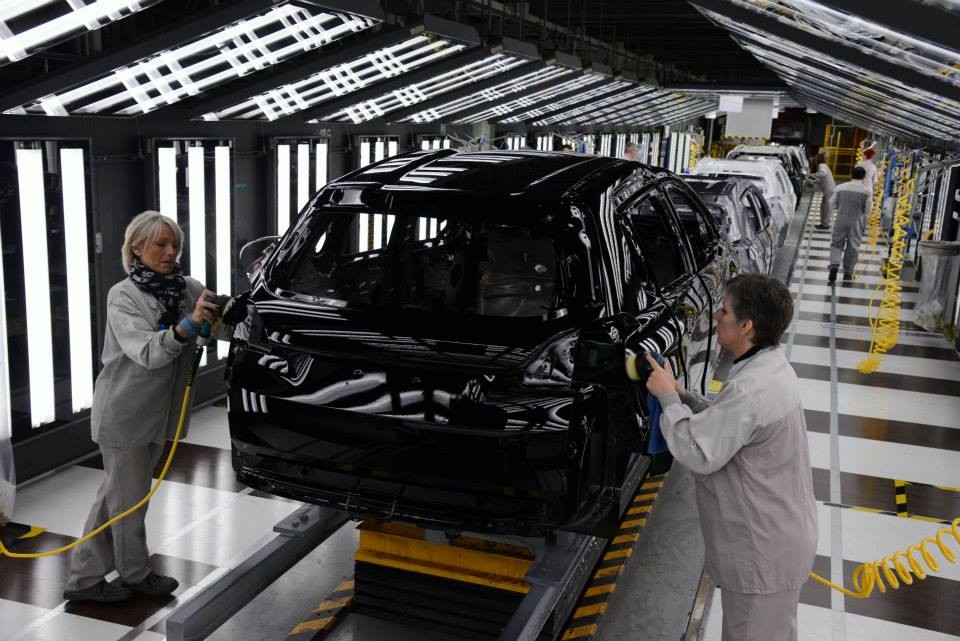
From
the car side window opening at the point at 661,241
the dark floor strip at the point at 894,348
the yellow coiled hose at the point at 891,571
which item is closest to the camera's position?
the yellow coiled hose at the point at 891,571

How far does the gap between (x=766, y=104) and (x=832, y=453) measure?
18852 mm

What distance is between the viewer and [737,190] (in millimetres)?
10250

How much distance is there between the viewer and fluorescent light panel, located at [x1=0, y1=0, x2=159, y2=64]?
373 cm

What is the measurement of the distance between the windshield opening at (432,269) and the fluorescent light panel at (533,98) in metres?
7.28

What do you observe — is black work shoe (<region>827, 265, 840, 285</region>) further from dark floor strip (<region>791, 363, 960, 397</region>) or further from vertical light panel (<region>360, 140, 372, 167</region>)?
vertical light panel (<region>360, 140, 372, 167</region>)

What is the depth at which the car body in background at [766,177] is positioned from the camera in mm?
13469

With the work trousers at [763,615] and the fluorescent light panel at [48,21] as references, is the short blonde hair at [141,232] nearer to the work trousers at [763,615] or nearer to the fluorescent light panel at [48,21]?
the fluorescent light panel at [48,21]

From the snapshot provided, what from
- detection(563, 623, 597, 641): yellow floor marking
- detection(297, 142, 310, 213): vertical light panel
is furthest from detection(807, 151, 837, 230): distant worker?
detection(563, 623, 597, 641): yellow floor marking

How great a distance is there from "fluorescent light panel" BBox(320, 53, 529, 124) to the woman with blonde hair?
4428 mm

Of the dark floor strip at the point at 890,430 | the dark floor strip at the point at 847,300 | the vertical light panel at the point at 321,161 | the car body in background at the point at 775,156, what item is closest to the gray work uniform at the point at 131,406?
the dark floor strip at the point at 890,430

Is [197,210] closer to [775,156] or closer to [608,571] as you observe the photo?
[608,571]

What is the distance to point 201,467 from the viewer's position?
5.30m

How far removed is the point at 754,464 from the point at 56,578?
3.06 metres

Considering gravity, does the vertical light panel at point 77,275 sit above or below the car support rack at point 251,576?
above
